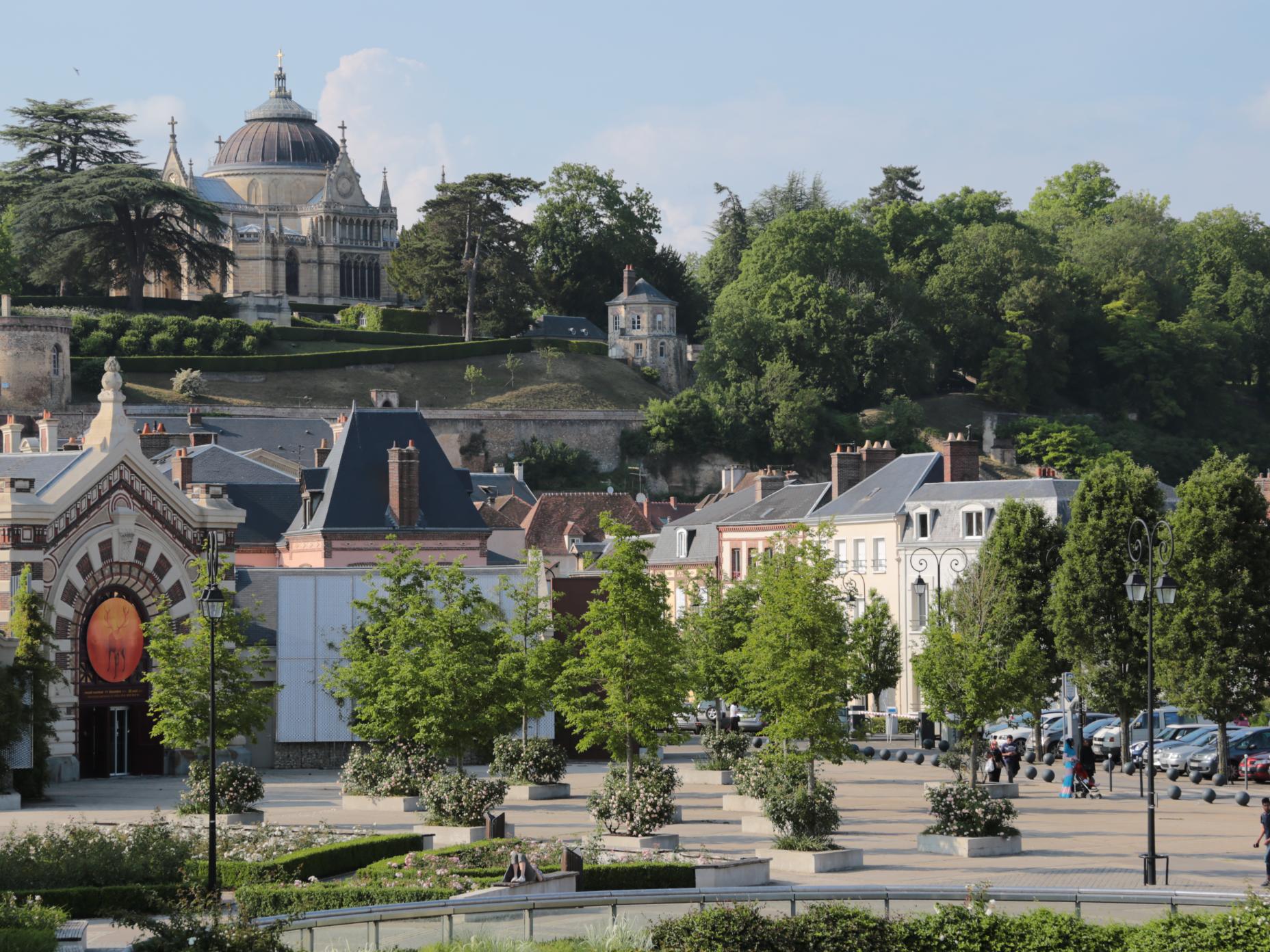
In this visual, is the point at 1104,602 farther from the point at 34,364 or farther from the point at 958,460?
the point at 34,364

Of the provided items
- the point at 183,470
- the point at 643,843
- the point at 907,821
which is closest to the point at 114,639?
the point at 183,470

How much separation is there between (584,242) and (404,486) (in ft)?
238

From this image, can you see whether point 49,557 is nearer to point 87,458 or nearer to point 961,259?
point 87,458

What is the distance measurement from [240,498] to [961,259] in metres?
72.2

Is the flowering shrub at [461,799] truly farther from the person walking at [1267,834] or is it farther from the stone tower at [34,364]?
the stone tower at [34,364]

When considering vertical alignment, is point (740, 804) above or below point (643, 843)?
below

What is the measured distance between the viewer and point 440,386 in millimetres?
113562

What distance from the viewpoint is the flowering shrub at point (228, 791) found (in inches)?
1369

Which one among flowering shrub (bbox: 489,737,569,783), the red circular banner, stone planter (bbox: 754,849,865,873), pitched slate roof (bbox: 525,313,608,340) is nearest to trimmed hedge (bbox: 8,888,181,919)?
stone planter (bbox: 754,849,865,873)

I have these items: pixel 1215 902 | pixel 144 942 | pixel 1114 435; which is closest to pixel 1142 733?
pixel 1215 902

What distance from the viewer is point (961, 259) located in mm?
125688

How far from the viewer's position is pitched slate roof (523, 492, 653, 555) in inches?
3159

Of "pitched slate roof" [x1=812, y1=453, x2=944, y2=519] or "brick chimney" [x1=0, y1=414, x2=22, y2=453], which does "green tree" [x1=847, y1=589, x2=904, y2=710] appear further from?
"brick chimney" [x1=0, y1=414, x2=22, y2=453]

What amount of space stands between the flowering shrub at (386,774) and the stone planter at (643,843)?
817 centimetres
